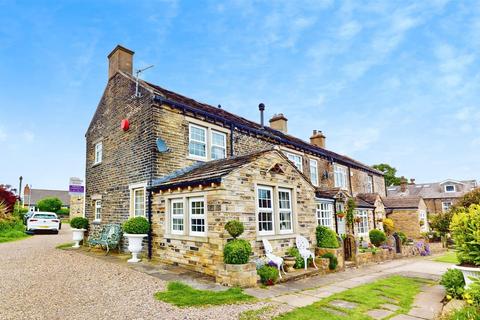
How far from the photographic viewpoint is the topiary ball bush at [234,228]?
320 inches

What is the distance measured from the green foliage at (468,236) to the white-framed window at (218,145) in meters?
9.76

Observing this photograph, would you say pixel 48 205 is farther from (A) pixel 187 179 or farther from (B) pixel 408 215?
(B) pixel 408 215

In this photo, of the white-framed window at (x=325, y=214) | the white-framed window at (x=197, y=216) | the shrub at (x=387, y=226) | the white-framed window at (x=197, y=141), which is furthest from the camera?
the shrub at (x=387, y=226)

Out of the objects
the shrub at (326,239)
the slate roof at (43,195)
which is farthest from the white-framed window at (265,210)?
the slate roof at (43,195)

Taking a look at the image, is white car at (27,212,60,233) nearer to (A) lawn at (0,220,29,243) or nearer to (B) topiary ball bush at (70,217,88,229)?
(A) lawn at (0,220,29,243)

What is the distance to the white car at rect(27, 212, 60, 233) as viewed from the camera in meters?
22.9

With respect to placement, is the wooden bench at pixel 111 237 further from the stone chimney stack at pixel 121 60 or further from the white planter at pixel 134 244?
the stone chimney stack at pixel 121 60

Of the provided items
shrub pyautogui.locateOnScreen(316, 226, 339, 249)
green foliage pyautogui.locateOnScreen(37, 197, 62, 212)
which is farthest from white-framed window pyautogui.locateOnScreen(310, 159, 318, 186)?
green foliage pyautogui.locateOnScreen(37, 197, 62, 212)

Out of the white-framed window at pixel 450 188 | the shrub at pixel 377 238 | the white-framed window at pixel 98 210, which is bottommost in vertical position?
the shrub at pixel 377 238

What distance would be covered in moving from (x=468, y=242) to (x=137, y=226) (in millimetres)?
10208

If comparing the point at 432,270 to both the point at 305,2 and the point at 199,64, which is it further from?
the point at 199,64

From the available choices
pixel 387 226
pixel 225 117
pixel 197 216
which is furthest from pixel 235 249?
pixel 387 226

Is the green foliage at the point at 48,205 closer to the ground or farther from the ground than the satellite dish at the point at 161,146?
closer to the ground

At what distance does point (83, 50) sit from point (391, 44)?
13.9m
